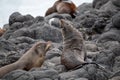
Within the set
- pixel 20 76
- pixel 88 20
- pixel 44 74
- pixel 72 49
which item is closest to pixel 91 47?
pixel 72 49

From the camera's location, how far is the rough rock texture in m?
13.5

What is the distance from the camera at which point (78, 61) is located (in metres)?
15.2

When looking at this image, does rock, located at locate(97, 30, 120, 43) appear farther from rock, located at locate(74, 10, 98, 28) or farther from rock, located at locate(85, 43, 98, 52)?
rock, located at locate(74, 10, 98, 28)

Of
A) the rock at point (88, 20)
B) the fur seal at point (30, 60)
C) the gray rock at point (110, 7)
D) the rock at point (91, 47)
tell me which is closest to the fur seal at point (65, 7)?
the gray rock at point (110, 7)

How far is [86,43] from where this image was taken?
69.1 ft

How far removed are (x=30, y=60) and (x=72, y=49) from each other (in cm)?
154

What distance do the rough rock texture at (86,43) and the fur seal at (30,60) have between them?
33 centimetres

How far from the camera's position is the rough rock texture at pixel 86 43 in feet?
44.2

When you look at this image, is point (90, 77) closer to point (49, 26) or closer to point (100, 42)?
point (100, 42)

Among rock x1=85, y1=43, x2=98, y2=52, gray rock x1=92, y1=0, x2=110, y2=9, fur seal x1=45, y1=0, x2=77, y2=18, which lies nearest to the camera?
rock x1=85, y1=43, x2=98, y2=52

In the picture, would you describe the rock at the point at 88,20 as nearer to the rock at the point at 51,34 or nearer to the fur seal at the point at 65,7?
the fur seal at the point at 65,7

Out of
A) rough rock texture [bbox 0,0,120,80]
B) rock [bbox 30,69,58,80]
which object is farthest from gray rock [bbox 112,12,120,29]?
rock [bbox 30,69,58,80]

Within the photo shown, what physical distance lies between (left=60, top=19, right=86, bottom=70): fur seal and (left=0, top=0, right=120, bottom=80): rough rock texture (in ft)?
0.96

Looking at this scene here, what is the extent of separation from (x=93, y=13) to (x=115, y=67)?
12908 mm
